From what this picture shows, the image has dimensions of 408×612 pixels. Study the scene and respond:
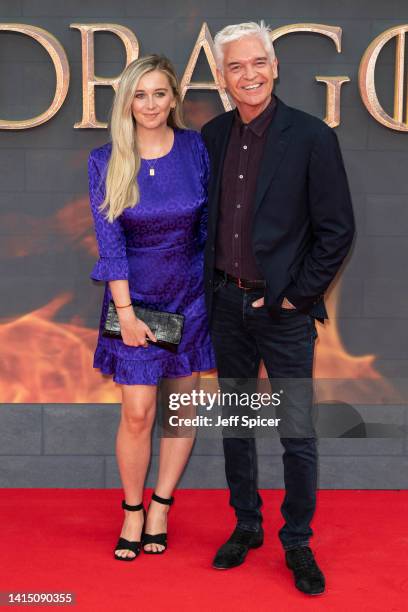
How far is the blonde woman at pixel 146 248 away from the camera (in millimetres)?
2500

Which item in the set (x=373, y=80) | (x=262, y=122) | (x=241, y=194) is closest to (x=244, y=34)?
(x=262, y=122)

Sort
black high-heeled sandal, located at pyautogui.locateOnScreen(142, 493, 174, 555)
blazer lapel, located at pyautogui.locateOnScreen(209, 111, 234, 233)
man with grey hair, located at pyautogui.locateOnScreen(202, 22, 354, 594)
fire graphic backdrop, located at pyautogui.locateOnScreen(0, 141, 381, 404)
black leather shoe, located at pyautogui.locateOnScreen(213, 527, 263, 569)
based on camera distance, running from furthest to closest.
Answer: fire graphic backdrop, located at pyautogui.locateOnScreen(0, 141, 381, 404), black high-heeled sandal, located at pyautogui.locateOnScreen(142, 493, 174, 555), black leather shoe, located at pyautogui.locateOnScreen(213, 527, 263, 569), blazer lapel, located at pyautogui.locateOnScreen(209, 111, 234, 233), man with grey hair, located at pyautogui.locateOnScreen(202, 22, 354, 594)

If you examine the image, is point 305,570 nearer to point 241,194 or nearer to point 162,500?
point 162,500

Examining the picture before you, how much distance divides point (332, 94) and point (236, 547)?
177cm

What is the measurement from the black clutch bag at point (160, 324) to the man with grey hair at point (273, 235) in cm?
12

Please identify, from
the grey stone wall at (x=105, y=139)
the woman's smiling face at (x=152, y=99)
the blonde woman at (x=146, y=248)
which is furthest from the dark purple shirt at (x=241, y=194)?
the grey stone wall at (x=105, y=139)

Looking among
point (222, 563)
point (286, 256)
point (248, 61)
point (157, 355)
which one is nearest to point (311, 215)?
point (286, 256)

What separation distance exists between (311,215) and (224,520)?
Answer: 130cm

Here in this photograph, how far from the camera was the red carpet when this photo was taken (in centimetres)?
243

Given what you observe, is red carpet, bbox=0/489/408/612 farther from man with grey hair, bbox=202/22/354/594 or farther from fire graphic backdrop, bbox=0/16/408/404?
fire graphic backdrop, bbox=0/16/408/404

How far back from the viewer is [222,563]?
8.60 ft

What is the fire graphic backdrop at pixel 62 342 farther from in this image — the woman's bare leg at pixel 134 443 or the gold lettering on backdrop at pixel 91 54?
the woman's bare leg at pixel 134 443

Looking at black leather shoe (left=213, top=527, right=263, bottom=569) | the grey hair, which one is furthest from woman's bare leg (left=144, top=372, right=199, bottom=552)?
the grey hair

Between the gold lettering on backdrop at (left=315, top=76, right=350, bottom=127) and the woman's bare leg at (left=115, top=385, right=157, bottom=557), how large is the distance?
1311mm
